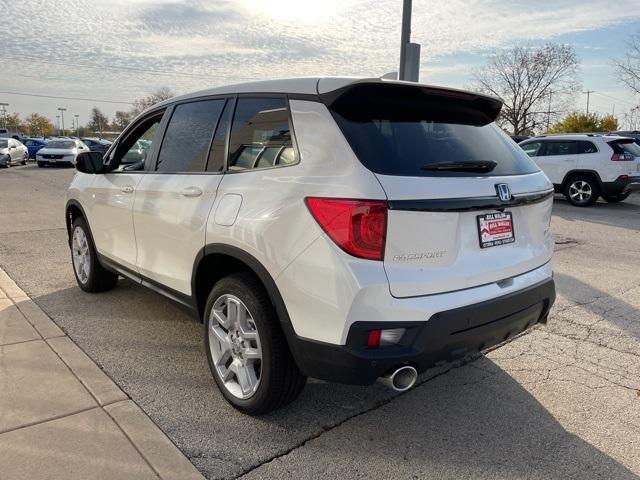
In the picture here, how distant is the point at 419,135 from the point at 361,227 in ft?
2.33

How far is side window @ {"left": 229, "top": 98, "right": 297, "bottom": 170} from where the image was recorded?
106 inches

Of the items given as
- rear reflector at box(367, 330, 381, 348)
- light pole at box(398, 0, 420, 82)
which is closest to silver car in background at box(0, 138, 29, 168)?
light pole at box(398, 0, 420, 82)

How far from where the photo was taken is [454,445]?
2654mm

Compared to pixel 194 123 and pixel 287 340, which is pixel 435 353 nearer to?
pixel 287 340

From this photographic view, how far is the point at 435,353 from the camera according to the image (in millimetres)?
2375

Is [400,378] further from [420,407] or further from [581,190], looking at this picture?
[581,190]

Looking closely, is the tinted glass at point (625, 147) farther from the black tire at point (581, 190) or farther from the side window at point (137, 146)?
the side window at point (137, 146)

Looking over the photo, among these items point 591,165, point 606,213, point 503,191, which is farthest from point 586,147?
point 503,191

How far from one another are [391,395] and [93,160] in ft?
10.1

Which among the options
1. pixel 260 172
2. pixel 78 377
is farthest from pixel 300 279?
pixel 78 377

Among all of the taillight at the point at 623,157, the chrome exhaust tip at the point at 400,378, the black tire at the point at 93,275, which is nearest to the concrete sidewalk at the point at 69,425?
the chrome exhaust tip at the point at 400,378

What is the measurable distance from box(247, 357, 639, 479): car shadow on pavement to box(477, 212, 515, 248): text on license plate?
1029mm

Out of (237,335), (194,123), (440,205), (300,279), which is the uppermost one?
(194,123)

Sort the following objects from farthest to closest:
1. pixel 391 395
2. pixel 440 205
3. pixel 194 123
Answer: pixel 194 123, pixel 391 395, pixel 440 205
